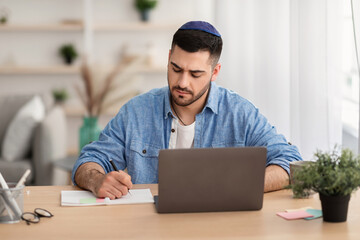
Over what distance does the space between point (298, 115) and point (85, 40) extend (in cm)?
302

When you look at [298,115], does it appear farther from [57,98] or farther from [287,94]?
[57,98]

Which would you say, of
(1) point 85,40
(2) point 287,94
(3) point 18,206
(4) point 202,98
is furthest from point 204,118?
(1) point 85,40

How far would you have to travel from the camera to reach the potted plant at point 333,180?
1.54 meters

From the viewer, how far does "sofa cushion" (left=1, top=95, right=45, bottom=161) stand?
4.36 metres

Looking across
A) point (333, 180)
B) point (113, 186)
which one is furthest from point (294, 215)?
point (113, 186)

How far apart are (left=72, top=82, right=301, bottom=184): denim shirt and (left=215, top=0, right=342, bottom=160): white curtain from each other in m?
0.84

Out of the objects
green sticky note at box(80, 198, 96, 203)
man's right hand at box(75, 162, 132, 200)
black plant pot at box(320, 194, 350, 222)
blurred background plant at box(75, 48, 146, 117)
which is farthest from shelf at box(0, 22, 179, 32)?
black plant pot at box(320, 194, 350, 222)

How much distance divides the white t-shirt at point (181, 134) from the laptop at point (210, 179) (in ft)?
2.25

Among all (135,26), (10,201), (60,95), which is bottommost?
(60,95)

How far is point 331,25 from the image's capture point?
3.00 meters

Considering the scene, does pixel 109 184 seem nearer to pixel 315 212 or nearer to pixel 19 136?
pixel 315 212

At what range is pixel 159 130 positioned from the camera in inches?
91.8

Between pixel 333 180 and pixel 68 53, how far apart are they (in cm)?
452

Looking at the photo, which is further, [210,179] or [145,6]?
[145,6]
